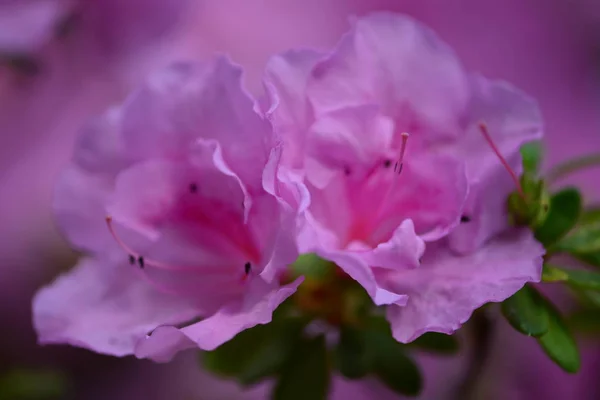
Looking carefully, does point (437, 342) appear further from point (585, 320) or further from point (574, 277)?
point (585, 320)

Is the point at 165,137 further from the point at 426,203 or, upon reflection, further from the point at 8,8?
the point at 8,8

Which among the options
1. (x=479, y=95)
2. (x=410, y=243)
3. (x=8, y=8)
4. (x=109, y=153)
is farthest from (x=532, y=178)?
(x=8, y=8)

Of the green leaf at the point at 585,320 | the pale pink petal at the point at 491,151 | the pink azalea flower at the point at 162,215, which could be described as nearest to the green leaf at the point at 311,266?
the pink azalea flower at the point at 162,215

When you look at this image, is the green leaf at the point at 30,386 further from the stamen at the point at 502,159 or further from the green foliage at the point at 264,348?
the stamen at the point at 502,159

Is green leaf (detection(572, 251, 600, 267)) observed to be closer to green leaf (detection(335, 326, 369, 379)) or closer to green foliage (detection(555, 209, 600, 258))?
green foliage (detection(555, 209, 600, 258))

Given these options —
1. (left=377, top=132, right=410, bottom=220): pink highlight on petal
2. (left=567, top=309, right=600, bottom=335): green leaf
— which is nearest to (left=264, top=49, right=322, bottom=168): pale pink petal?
(left=377, top=132, right=410, bottom=220): pink highlight on petal
